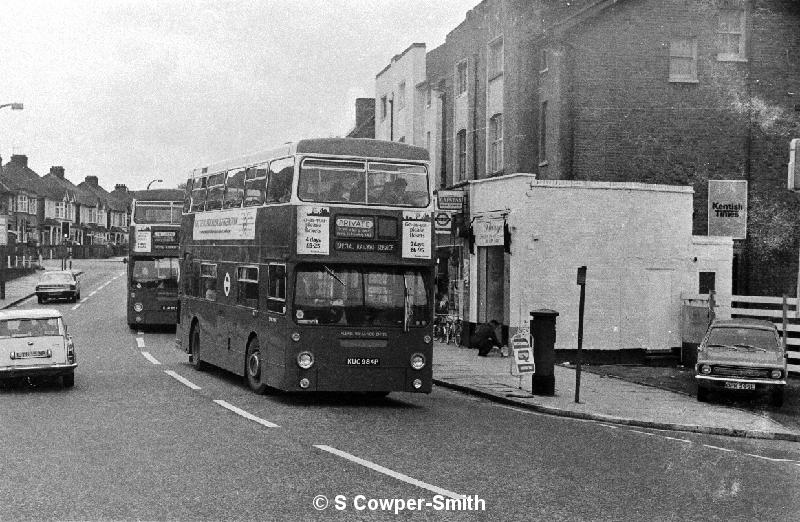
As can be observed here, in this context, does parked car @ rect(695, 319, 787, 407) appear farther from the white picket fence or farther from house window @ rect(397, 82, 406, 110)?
house window @ rect(397, 82, 406, 110)

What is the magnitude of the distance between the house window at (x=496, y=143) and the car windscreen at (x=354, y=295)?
20.0m

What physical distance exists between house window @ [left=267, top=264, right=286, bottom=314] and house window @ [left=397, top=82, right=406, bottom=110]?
3348 cm

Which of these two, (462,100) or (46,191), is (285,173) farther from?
(46,191)

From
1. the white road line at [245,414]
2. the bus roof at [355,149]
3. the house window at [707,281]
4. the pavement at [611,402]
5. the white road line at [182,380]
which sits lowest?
the pavement at [611,402]

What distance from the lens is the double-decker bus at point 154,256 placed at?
35438 millimetres

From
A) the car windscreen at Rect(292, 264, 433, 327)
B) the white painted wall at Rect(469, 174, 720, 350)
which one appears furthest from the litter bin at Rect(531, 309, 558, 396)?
the white painted wall at Rect(469, 174, 720, 350)

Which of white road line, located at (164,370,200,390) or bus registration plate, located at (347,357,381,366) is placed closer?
bus registration plate, located at (347,357,381,366)

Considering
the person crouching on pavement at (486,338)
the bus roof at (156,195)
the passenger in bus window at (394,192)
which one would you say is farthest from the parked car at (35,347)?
the bus roof at (156,195)

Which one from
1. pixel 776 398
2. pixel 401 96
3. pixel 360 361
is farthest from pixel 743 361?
pixel 401 96

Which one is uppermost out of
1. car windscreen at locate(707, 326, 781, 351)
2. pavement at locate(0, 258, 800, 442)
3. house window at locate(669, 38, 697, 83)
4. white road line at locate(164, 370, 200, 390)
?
house window at locate(669, 38, 697, 83)

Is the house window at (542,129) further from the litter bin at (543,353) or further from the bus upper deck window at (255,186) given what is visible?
the bus upper deck window at (255,186)

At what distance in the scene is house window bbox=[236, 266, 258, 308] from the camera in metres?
19.5

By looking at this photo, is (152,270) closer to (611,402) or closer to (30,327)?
(30,327)

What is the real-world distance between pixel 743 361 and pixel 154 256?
21.6 metres
